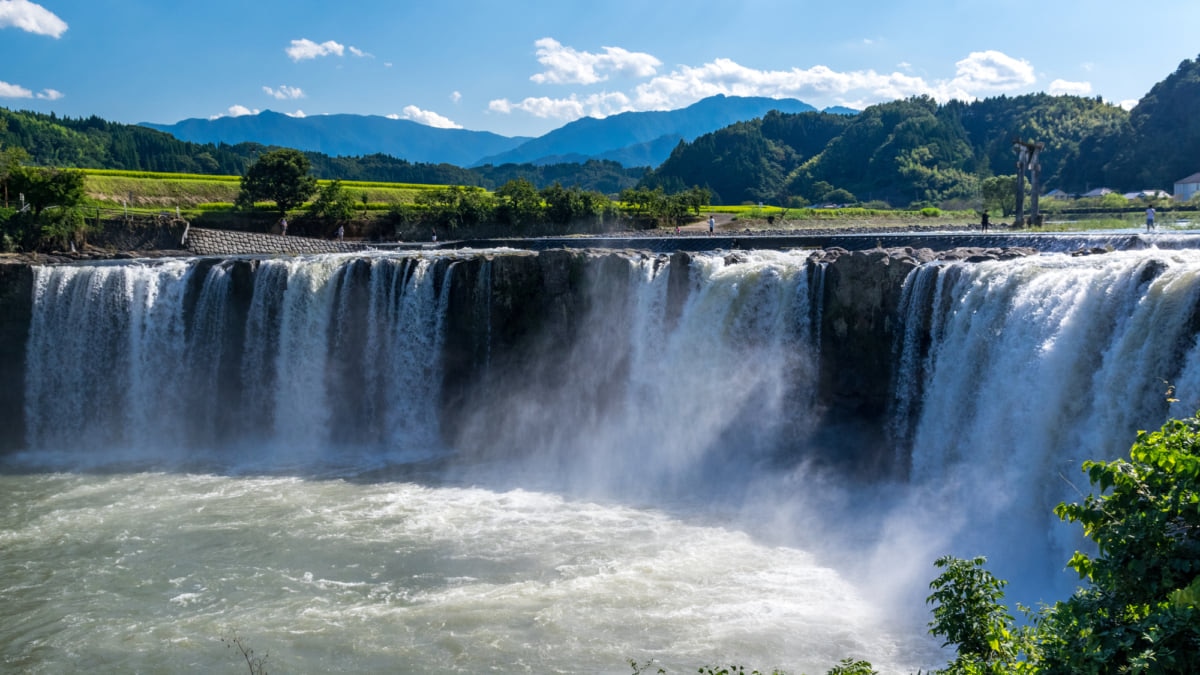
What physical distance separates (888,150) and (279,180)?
255ft

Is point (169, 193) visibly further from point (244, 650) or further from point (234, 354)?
point (244, 650)

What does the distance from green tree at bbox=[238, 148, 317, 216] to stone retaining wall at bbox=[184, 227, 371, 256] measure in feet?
22.9

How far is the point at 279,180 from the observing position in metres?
53.2

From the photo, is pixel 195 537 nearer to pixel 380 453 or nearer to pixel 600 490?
pixel 380 453

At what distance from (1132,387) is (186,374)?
25807 mm

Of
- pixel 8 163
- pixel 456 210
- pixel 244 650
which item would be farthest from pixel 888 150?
pixel 244 650

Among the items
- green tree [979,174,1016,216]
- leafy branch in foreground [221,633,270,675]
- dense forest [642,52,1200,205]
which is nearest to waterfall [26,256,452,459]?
leafy branch in foreground [221,633,270,675]

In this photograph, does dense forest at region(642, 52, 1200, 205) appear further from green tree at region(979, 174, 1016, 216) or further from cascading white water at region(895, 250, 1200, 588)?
cascading white water at region(895, 250, 1200, 588)

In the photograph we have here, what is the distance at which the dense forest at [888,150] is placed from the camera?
7250 cm

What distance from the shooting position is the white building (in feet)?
216

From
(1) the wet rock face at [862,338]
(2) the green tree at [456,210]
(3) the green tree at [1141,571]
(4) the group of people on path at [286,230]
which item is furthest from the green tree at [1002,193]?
(3) the green tree at [1141,571]

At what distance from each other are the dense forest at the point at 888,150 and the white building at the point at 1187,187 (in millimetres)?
2378

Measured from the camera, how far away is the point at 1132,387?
1434 centimetres

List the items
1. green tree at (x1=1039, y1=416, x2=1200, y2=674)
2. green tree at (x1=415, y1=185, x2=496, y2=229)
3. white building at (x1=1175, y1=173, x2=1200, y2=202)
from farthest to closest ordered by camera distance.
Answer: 1. white building at (x1=1175, y1=173, x2=1200, y2=202)
2. green tree at (x1=415, y1=185, x2=496, y2=229)
3. green tree at (x1=1039, y1=416, x2=1200, y2=674)
